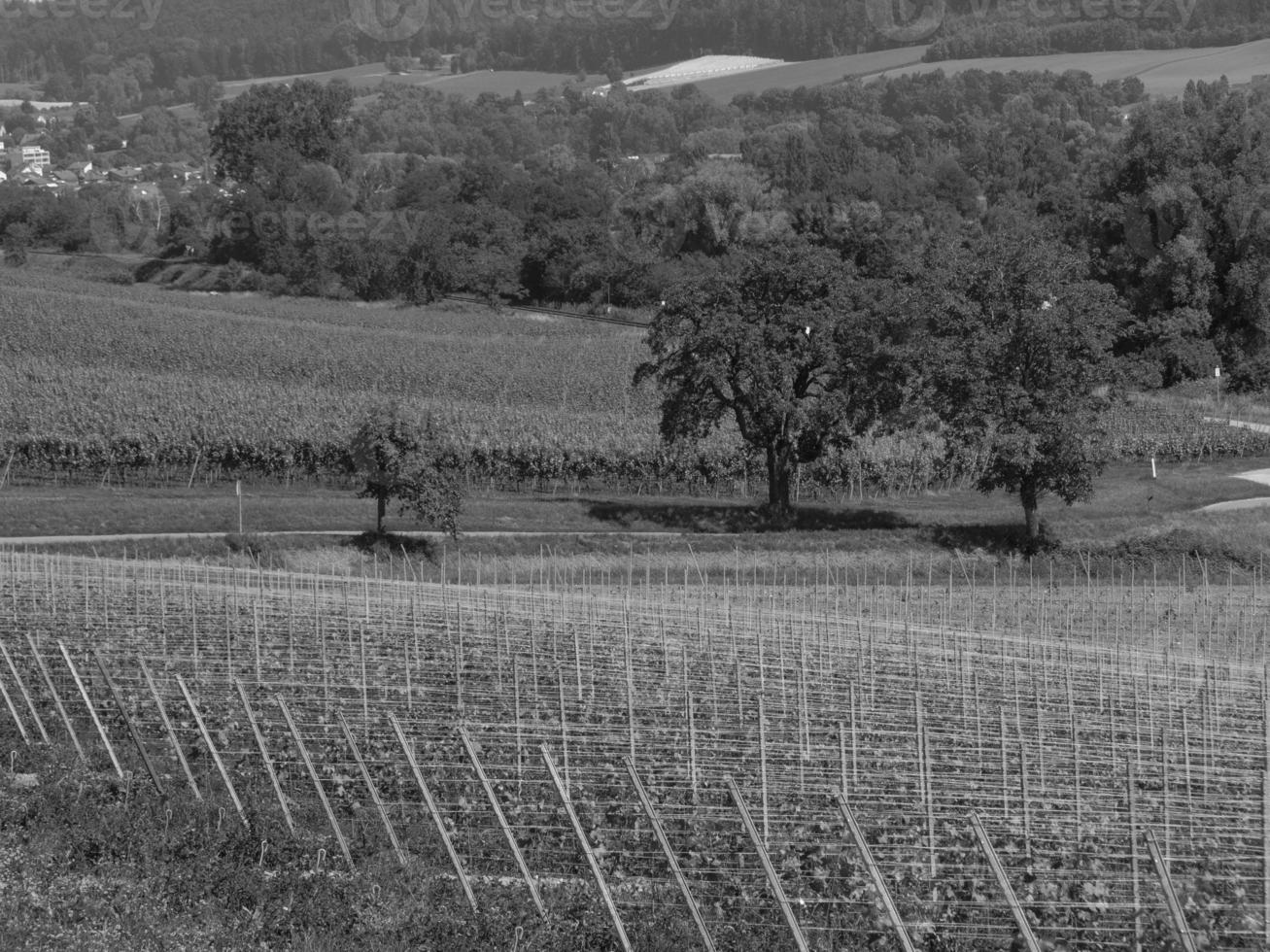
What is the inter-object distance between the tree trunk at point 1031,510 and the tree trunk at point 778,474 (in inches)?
229

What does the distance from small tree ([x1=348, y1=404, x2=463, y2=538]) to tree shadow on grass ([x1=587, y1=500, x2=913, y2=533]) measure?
5.60 metres

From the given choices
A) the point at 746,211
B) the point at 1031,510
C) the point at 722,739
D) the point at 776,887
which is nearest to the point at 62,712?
the point at 722,739

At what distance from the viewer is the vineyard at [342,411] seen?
2036 inches

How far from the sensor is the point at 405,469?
129 ft

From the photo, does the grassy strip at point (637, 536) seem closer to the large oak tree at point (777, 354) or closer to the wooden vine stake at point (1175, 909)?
the large oak tree at point (777, 354)

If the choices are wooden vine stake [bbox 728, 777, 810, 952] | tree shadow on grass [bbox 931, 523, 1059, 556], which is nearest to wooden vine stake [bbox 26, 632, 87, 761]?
wooden vine stake [bbox 728, 777, 810, 952]

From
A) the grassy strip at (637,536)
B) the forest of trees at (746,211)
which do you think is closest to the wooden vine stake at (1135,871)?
the grassy strip at (637,536)

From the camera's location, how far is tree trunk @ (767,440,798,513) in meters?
44.7

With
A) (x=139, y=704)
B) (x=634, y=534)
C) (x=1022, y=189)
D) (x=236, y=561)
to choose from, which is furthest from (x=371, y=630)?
(x=1022, y=189)

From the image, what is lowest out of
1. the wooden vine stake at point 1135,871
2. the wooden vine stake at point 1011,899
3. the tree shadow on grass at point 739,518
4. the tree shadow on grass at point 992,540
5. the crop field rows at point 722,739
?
the tree shadow on grass at point 992,540

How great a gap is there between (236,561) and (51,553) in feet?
12.0

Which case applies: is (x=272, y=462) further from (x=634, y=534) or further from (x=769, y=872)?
(x=769, y=872)

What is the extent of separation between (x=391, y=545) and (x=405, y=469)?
170 cm

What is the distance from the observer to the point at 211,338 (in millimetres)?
73188
